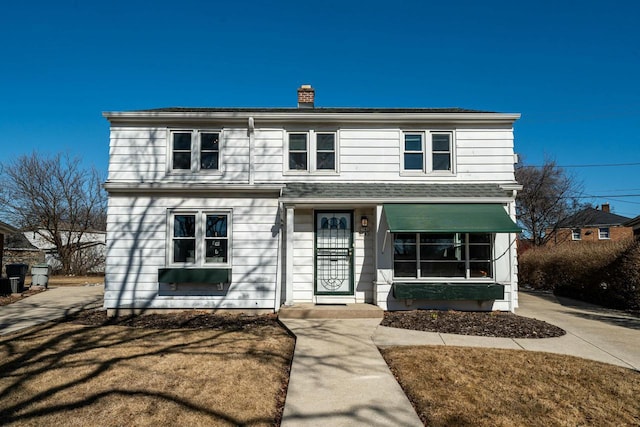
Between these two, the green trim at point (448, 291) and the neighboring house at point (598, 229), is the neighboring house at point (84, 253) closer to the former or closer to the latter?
the green trim at point (448, 291)

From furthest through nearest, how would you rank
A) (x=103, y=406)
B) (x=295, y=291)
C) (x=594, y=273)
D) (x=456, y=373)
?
1. (x=594, y=273)
2. (x=295, y=291)
3. (x=456, y=373)
4. (x=103, y=406)

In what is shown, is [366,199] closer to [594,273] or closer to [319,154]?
[319,154]

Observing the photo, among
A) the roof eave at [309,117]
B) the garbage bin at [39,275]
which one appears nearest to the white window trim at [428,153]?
the roof eave at [309,117]

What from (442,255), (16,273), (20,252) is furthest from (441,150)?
(20,252)

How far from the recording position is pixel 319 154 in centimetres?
1066

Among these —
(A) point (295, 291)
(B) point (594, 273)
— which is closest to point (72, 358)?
(A) point (295, 291)

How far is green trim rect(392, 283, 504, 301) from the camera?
9.37 meters

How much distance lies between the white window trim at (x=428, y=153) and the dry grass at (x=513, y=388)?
528cm

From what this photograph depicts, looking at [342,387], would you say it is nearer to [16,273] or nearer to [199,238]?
[199,238]

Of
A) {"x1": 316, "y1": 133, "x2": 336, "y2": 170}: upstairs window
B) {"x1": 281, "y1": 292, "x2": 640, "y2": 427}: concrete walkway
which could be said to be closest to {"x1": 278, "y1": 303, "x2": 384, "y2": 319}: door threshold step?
{"x1": 281, "y1": 292, "x2": 640, "y2": 427}: concrete walkway

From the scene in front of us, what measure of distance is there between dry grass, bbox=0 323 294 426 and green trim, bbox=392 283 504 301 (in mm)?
3356

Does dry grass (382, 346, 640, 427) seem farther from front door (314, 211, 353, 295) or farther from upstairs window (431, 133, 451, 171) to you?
upstairs window (431, 133, 451, 171)

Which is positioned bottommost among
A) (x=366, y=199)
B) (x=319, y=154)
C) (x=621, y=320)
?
(x=621, y=320)

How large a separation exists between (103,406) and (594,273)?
47.0 ft
